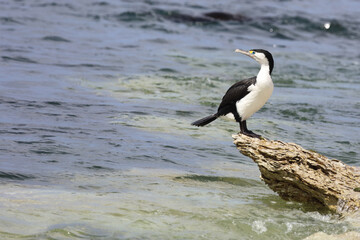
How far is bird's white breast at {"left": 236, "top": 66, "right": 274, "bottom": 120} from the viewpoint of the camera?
762 centimetres

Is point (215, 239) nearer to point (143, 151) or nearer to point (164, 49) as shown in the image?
point (143, 151)

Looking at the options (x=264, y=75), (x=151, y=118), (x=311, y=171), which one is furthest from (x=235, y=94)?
(x=151, y=118)

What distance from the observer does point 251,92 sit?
7.71 m

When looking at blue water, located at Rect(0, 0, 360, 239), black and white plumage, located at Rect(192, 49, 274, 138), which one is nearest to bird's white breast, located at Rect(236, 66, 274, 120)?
black and white plumage, located at Rect(192, 49, 274, 138)

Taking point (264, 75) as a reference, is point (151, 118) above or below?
below

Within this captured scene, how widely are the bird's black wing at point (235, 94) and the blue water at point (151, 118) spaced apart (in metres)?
0.96

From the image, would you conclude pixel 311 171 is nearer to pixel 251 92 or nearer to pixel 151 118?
pixel 251 92

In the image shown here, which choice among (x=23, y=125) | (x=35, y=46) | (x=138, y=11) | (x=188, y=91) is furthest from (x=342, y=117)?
(x=138, y=11)

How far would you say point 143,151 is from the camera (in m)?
9.77

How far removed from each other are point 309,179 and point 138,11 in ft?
56.5

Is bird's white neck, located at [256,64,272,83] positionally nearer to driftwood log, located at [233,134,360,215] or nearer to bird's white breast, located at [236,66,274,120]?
bird's white breast, located at [236,66,274,120]

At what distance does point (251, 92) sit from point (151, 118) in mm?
4115

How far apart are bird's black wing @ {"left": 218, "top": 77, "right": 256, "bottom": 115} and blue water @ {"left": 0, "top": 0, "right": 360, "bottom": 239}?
3.14 feet

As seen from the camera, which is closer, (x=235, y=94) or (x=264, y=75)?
(x=264, y=75)
